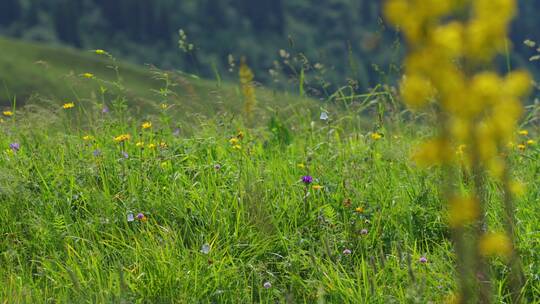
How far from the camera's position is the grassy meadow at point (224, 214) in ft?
11.7


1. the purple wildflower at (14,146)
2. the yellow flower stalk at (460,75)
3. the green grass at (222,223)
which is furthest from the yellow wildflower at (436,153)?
the purple wildflower at (14,146)

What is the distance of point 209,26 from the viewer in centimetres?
17338

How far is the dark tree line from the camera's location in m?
158

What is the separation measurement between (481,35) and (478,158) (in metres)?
0.33

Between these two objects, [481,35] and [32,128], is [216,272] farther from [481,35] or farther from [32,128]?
[32,128]

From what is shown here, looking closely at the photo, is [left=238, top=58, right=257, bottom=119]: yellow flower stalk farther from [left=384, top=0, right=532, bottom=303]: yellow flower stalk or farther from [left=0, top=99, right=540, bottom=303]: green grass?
[left=384, top=0, right=532, bottom=303]: yellow flower stalk

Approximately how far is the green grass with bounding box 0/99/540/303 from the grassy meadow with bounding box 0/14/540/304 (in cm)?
1

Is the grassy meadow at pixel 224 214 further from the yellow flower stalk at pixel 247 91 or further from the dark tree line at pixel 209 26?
the dark tree line at pixel 209 26

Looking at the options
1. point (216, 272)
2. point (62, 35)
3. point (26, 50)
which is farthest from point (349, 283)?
point (62, 35)

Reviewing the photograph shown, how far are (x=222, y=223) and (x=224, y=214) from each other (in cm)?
11

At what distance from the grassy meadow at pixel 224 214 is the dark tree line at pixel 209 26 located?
142180 millimetres

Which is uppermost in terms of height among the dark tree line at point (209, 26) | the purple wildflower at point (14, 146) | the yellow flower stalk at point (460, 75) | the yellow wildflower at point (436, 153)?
the yellow flower stalk at point (460, 75)

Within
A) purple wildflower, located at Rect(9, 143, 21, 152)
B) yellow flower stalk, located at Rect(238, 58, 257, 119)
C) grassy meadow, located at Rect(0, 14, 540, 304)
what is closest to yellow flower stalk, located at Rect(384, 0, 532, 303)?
grassy meadow, located at Rect(0, 14, 540, 304)

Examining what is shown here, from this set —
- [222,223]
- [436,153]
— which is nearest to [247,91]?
[222,223]
